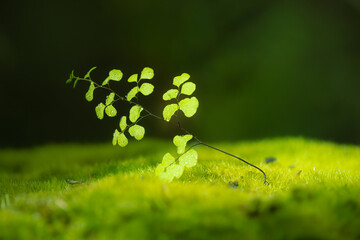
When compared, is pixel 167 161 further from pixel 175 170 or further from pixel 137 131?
pixel 137 131

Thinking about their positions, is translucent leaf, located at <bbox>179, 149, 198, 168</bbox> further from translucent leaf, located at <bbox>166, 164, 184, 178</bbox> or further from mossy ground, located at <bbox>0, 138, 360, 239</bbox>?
mossy ground, located at <bbox>0, 138, 360, 239</bbox>

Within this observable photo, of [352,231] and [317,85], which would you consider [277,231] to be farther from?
[317,85]

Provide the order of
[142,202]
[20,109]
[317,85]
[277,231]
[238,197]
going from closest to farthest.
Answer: [277,231], [142,202], [238,197], [20,109], [317,85]

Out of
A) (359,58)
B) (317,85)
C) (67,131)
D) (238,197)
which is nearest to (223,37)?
(317,85)

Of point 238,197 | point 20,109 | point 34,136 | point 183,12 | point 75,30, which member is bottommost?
point 34,136

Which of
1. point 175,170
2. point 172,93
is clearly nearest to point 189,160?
point 175,170

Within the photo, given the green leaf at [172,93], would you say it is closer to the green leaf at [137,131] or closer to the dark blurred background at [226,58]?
the green leaf at [137,131]

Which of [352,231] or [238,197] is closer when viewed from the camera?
[352,231]

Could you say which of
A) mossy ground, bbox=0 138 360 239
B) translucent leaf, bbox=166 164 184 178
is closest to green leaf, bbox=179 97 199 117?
translucent leaf, bbox=166 164 184 178
